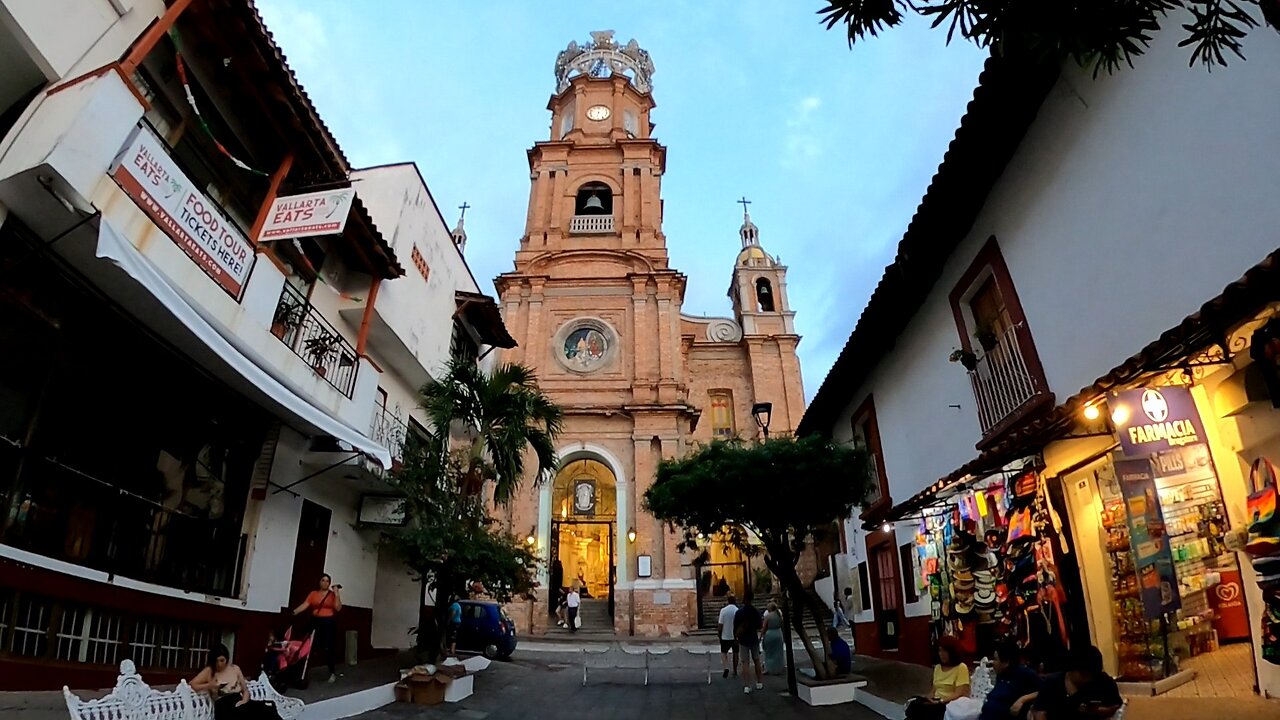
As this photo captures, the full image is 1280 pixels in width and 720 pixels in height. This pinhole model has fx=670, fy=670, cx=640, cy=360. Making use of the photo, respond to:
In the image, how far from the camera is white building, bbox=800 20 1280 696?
4844 mm

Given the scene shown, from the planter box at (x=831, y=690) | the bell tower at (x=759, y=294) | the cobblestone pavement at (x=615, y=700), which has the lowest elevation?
the cobblestone pavement at (x=615, y=700)

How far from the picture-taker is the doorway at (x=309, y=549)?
10836 mm

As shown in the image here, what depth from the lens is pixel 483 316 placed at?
18.4 meters

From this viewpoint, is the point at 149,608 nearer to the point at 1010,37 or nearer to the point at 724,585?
the point at 1010,37

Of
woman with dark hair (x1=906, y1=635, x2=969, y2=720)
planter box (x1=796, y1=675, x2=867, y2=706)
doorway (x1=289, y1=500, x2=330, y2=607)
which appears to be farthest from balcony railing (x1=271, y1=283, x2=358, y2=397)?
woman with dark hair (x1=906, y1=635, x2=969, y2=720)

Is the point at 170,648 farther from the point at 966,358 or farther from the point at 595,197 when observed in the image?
the point at 595,197

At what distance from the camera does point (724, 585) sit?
1056 inches

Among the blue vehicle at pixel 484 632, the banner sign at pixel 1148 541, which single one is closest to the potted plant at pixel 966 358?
the banner sign at pixel 1148 541

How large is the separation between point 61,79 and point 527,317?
24037 millimetres

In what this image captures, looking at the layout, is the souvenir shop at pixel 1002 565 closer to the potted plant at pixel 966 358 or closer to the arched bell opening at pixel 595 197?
the potted plant at pixel 966 358

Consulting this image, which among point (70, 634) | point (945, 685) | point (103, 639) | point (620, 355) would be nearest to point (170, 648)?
point (103, 639)

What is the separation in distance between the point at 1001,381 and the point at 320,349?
10.1 meters

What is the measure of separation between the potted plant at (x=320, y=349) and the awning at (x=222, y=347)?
131 cm

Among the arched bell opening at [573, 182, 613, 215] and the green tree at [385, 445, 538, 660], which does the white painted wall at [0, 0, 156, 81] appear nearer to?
the green tree at [385, 445, 538, 660]
